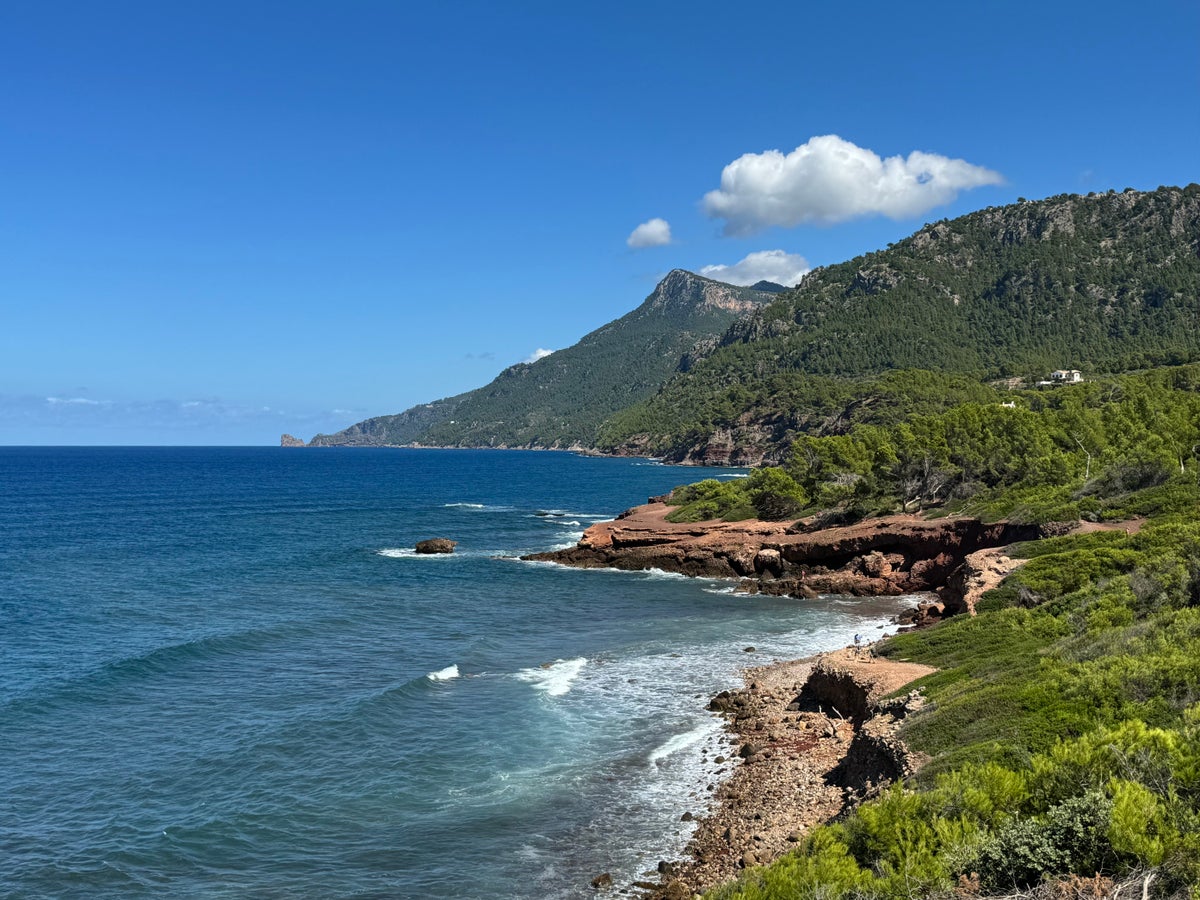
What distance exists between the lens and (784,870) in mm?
12602

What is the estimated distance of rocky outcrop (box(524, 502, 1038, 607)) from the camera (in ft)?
185

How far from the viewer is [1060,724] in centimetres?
1795

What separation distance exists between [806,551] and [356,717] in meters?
38.5

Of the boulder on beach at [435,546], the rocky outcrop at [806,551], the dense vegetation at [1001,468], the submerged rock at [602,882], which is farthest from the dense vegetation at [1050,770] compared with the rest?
the boulder on beach at [435,546]

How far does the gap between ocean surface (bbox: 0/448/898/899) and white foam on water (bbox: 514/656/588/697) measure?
0.16 meters

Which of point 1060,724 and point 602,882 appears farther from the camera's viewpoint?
point 602,882

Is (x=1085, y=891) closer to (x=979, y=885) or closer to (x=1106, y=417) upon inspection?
(x=979, y=885)

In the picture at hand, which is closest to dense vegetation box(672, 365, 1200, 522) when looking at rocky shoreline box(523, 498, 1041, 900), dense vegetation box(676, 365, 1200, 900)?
dense vegetation box(676, 365, 1200, 900)

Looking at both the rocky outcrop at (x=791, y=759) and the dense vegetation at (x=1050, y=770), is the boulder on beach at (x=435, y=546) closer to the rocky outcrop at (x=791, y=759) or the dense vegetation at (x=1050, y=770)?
the rocky outcrop at (x=791, y=759)

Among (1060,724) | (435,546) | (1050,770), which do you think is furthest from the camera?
(435,546)

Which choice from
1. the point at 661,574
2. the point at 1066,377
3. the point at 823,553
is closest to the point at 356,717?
the point at 661,574

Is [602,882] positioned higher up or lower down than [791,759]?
lower down

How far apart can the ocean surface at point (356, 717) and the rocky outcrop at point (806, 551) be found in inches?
130

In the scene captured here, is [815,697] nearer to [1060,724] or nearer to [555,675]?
[555,675]
